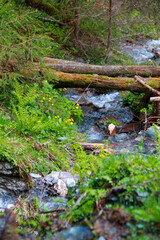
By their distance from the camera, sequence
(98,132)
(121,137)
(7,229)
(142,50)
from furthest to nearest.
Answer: (142,50) → (98,132) → (121,137) → (7,229)

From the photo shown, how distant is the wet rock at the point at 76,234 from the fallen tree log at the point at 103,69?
17.8 ft

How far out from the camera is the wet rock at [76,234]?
192 centimetres

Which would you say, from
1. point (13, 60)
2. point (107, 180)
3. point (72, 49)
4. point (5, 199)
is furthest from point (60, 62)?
point (107, 180)

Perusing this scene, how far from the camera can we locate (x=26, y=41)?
205 inches

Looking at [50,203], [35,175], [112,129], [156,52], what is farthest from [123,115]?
[156,52]

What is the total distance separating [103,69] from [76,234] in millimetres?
5853

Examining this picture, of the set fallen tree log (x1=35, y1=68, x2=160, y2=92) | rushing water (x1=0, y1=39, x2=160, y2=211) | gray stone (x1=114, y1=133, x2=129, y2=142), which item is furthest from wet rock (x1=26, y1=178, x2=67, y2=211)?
fallen tree log (x1=35, y1=68, x2=160, y2=92)

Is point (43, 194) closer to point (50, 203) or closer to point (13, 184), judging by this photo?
point (50, 203)

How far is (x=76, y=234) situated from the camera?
195cm

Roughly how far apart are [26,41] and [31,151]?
2.55m

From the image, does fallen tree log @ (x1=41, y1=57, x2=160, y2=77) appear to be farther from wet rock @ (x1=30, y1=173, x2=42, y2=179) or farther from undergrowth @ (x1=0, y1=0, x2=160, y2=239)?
wet rock @ (x1=30, y1=173, x2=42, y2=179)

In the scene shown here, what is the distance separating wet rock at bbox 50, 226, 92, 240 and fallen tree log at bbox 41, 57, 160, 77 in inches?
213

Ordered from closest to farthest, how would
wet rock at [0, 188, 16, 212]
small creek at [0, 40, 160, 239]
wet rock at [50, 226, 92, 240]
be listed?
wet rock at [50, 226, 92, 240] → wet rock at [0, 188, 16, 212] → small creek at [0, 40, 160, 239]

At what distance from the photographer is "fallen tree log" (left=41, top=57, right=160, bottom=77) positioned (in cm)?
699
